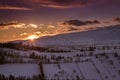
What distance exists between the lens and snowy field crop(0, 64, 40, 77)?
12166mm

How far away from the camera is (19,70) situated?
41.1 feet

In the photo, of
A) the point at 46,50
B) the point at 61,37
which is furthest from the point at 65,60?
the point at 61,37

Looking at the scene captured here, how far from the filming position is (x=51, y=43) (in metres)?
21.0

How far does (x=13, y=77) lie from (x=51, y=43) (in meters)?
9.61

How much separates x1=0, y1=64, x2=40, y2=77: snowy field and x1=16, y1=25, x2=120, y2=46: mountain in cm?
783

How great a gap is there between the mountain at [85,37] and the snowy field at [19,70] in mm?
7830

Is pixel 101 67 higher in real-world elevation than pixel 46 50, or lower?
lower

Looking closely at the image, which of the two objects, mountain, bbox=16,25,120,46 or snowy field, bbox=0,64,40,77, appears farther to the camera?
mountain, bbox=16,25,120,46

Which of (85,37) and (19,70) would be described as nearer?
(19,70)

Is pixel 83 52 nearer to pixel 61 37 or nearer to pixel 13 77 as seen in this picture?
pixel 13 77

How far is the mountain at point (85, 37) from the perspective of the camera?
840 inches

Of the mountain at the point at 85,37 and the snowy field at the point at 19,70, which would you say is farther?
the mountain at the point at 85,37

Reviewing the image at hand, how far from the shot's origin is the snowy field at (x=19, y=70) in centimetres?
1217

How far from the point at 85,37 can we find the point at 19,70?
11247 mm
